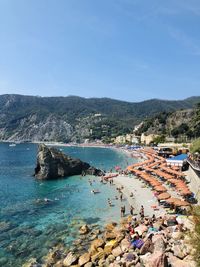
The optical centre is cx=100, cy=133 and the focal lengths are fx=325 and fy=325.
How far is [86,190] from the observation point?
52594mm

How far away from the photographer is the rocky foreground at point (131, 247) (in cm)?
2081

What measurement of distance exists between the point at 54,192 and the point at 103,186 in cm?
873

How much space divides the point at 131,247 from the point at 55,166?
43910mm

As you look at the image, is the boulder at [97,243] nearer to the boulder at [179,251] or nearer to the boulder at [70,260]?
the boulder at [70,260]

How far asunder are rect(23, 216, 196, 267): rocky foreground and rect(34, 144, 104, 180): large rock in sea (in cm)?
3572

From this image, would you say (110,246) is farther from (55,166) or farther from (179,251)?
(55,166)

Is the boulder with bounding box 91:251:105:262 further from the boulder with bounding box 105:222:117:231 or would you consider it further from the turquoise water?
the boulder with bounding box 105:222:117:231

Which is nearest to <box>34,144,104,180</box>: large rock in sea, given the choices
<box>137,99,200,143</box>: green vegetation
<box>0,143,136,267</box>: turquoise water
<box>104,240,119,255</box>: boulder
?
<box>0,143,136,267</box>: turquoise water

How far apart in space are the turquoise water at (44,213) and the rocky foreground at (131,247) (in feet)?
5.40

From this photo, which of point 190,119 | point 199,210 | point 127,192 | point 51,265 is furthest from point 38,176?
point 190,119

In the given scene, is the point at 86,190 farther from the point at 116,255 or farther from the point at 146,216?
the point at 116,255

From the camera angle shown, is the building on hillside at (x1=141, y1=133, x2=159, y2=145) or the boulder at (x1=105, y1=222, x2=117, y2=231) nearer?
the boulder at (x1=105, y1=222, x2=117, y2=231)

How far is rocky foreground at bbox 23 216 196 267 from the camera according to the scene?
20812 mm

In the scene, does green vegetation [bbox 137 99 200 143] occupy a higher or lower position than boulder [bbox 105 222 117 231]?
higher
